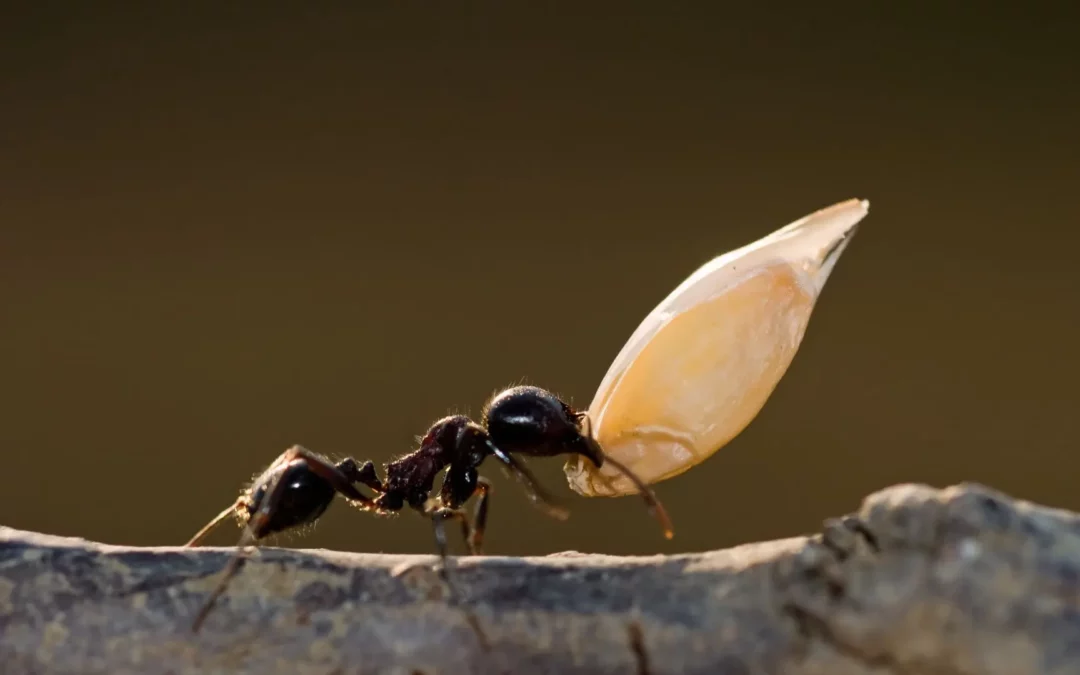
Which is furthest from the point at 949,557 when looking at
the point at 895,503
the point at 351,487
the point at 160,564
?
the point at 351,487

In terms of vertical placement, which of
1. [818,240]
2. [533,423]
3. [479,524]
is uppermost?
[818,240]

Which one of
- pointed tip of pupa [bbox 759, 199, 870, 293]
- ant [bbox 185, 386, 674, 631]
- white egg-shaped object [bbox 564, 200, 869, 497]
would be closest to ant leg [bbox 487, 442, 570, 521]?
ant [bbox 185, 386, 674, 631]

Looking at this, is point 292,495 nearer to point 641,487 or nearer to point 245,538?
point 245,538

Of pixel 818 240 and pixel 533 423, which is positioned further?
pixel 533 423

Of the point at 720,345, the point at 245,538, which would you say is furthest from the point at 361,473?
the point at 720,345

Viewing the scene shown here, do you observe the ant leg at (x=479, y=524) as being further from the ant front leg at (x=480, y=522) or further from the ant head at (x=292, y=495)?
the ant head at (x=292, y=495)

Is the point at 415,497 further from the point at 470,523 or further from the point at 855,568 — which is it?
the point at 855,568
